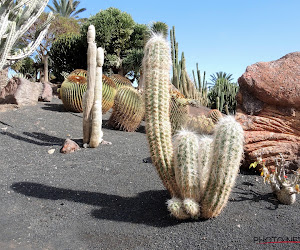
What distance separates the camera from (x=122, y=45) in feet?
75.3

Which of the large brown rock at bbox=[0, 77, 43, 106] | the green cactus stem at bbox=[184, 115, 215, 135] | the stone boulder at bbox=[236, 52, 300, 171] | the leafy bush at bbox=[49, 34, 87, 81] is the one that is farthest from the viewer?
the leafy bush at bbox=[49, 34, 87, 81]

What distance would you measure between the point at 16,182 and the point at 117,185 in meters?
1.51

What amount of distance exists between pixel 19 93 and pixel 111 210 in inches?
308

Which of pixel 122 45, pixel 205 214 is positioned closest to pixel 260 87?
pixel 205 214

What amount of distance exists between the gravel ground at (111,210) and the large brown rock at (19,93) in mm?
4698

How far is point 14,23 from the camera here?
9922 mm

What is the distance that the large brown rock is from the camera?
10.5m

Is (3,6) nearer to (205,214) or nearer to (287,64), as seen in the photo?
(287,64)

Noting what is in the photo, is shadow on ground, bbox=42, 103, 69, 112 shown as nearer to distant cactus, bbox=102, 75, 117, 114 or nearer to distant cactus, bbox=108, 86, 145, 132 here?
distant cactus, bbox=102, 75, 117, 114

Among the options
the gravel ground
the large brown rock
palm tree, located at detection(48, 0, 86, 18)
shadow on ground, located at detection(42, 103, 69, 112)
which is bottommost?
the gravel ground

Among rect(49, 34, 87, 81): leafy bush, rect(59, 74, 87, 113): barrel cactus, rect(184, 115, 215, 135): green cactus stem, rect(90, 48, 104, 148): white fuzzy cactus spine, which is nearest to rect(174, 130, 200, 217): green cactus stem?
rect(90, 48, 104, 148): white fuzzy cactus spine

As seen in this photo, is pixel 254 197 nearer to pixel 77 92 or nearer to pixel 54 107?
pixel 77 92

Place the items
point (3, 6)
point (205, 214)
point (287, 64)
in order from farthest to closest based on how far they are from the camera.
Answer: point (3, 6)
point (287, 64)
point (205, 214)

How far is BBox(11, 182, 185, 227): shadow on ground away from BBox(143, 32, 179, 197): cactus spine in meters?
0.34
